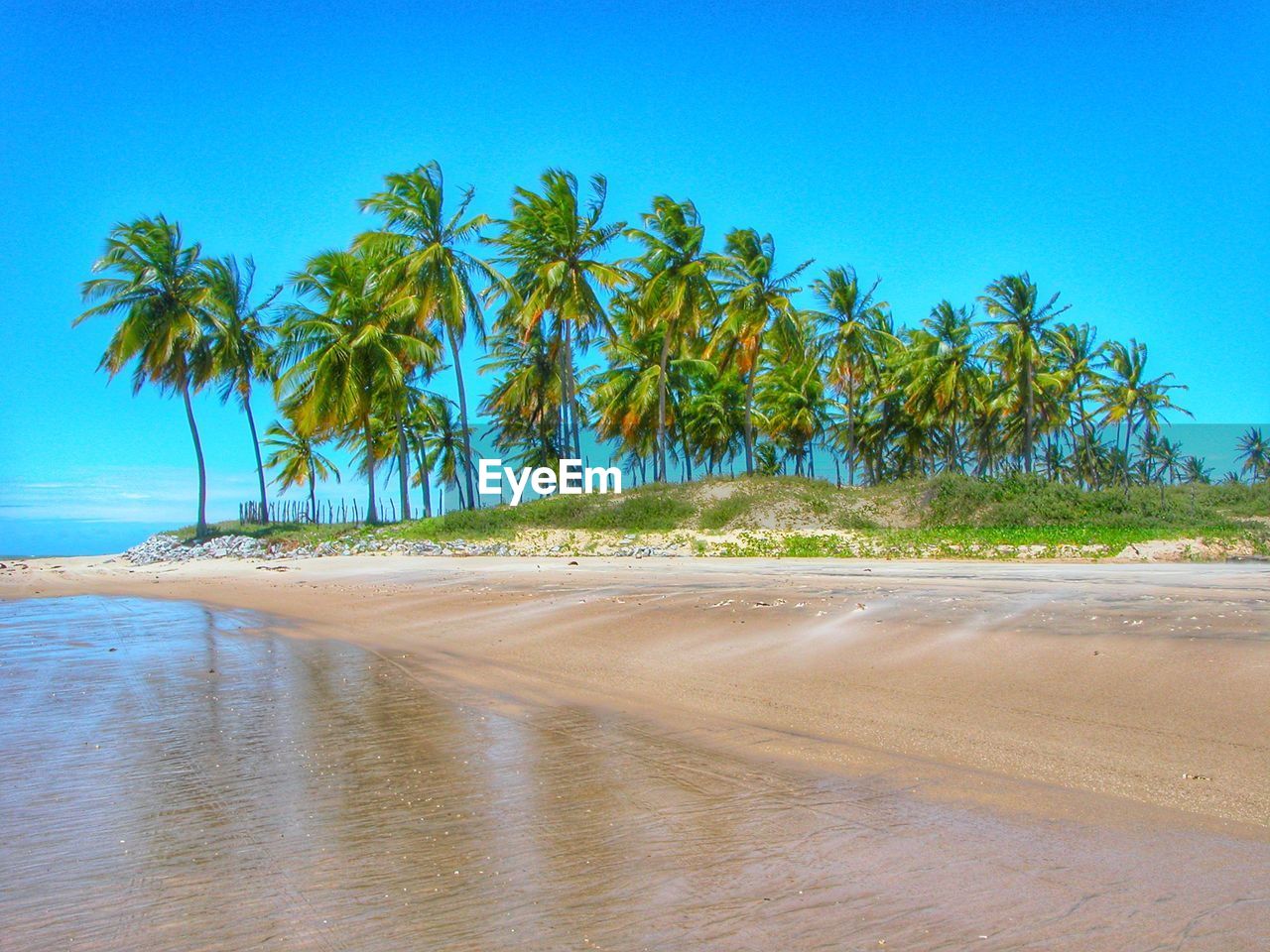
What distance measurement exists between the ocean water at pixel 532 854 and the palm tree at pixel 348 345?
82.4 ft

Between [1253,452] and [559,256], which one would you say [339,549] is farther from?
[1253,452]

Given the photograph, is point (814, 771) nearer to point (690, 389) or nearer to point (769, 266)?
point (769, 266)

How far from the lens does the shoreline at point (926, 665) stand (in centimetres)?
396

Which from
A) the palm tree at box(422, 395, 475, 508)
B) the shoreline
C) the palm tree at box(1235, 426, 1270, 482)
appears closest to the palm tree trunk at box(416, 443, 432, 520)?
the palm tree at box(422, 395, 475, 508)

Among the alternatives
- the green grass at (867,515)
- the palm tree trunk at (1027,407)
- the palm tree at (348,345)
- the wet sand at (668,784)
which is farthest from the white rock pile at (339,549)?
the palm tree trunk at (1027,407)

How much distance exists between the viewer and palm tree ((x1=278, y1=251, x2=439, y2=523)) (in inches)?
1141

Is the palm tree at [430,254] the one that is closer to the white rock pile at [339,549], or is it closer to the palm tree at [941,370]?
the white rock pile at [339,549]

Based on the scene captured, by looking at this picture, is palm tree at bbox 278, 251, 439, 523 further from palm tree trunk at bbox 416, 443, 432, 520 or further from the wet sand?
the wet sand

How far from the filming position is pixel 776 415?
44.5 metres

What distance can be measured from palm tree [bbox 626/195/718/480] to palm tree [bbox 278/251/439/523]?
7835 millimetres

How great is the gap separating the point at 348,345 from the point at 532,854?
2824 cm

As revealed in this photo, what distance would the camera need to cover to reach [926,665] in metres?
6.05

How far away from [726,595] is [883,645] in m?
3.37

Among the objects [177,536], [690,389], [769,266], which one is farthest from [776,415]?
[177,536]
